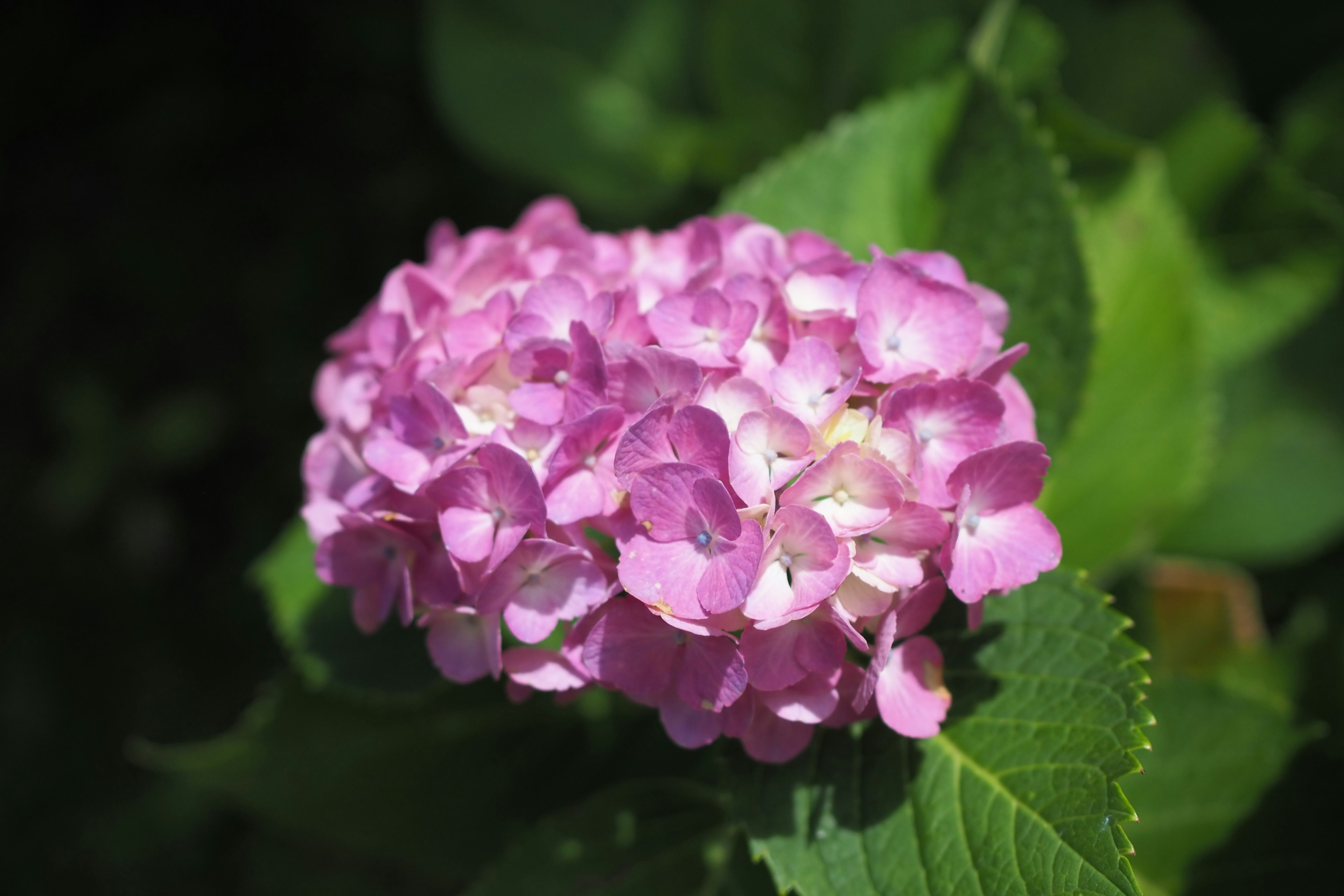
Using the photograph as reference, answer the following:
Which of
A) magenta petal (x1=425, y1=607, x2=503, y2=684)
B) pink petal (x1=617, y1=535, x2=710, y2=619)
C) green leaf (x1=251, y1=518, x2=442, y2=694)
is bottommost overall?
green leaf (x1=251, y1=518, x2=442, y2=694)

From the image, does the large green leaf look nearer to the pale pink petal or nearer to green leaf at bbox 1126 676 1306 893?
green leaf at bbox 1126 676 1306 893

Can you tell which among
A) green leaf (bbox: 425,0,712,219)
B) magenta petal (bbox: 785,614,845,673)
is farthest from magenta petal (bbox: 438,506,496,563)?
green leaf (bbox: 425,0,712,219)

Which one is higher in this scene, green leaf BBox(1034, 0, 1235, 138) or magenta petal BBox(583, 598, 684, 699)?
green leaf BBox(1034, 0, 1235, 138)

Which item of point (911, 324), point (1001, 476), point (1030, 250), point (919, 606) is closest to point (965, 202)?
point (1030, 250)

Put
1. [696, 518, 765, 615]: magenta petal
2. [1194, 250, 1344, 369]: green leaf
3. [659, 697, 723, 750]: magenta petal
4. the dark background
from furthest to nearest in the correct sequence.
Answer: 1. the dark background
2. [1194, 250, 1344, 369]: green leaf
3. [659, 697, 723, 750]: magenta petal
4. [696, 518, 765, 615]: magenta petal

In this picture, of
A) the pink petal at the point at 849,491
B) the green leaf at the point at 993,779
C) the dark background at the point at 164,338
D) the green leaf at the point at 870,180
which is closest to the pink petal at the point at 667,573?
the pink petal at the point at 849,491

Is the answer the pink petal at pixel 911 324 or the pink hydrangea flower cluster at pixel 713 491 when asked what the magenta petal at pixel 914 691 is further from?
the pink petal at pixel 911 324

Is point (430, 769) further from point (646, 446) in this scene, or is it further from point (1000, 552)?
point (1000, 552)

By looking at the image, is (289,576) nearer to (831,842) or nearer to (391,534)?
(391,534)
